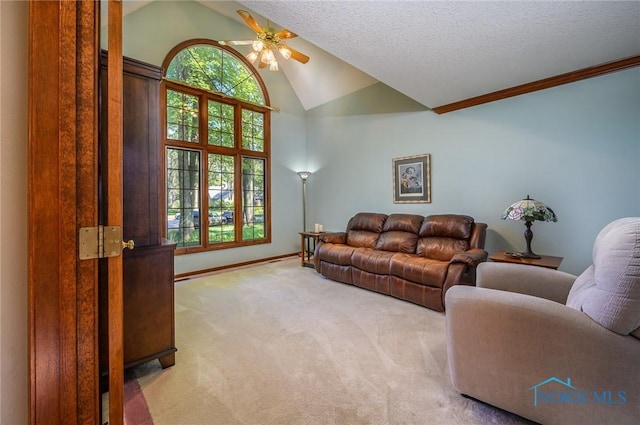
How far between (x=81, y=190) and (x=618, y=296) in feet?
6.36

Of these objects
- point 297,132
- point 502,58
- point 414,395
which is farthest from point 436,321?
point 297,132

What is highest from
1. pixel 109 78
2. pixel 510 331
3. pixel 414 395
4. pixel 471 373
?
pixel 109 78

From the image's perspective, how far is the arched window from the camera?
423cm

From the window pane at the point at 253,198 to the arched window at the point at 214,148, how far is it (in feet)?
0.06

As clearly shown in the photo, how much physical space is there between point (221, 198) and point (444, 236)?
11.8 feet

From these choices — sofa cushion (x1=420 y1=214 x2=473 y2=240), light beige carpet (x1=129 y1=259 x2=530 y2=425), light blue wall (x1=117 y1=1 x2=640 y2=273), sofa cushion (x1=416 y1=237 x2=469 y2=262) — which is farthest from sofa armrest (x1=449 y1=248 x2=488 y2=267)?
light blue wall (x1=117 y1=1 x2=640 y2=273)

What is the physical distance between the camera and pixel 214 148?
4.65 meters

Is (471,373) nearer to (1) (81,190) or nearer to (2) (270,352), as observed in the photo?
(2) (270,352)

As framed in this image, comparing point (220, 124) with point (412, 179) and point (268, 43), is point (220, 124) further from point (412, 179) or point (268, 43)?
point (412, 179)

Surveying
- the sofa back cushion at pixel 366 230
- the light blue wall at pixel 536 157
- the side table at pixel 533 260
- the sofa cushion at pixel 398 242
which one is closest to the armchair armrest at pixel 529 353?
the side table at pixel 533 260

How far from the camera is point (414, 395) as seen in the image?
5.36ft

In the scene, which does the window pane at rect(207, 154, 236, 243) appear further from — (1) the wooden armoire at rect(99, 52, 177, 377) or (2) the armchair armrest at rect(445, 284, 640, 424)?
(2) the armchair armrest at rect(445, 284, 640, 424)

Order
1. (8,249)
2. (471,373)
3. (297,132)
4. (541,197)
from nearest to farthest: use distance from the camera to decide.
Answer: (8,249)
(471,373)
(541,197)
(297,132)

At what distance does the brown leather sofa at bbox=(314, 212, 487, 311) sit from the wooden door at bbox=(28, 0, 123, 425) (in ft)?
9.39
